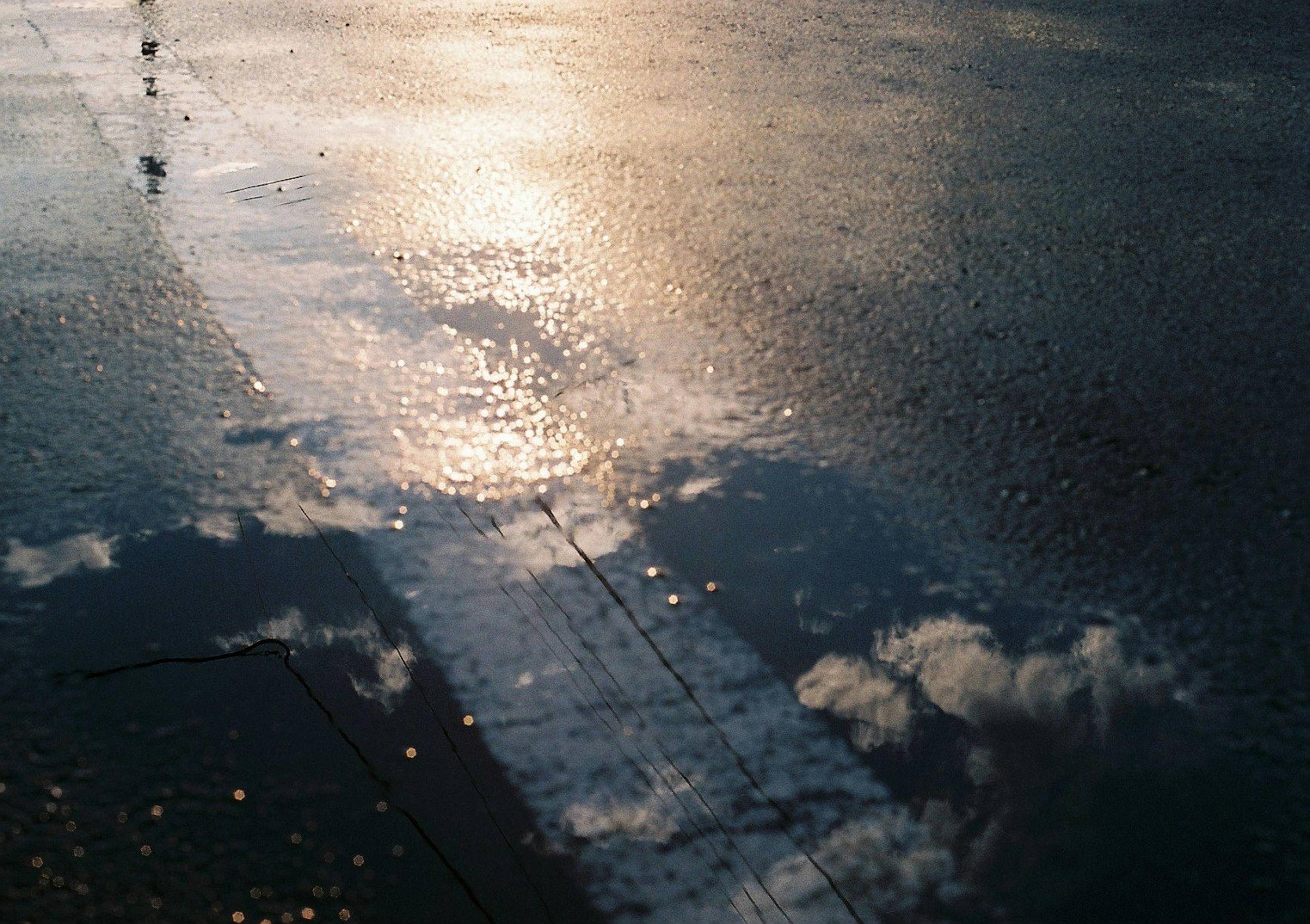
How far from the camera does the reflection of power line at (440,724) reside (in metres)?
1.68

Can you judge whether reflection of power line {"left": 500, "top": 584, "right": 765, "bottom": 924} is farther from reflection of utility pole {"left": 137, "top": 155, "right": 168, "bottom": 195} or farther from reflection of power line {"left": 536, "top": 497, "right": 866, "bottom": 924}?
reflection of utility pole {"left": 137, "top": 155, "right": 168, "bottom": 195}

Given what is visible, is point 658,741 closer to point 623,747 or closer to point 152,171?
point 623,747

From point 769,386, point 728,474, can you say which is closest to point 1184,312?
point 769,386

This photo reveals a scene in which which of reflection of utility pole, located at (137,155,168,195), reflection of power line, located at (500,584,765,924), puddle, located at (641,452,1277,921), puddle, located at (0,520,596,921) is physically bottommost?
puddle, located at (0,520,596,921)

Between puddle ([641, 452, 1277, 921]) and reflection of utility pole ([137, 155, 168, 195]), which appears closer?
puddle ([641, 452, 1277, 921])

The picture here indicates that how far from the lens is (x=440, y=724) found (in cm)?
196

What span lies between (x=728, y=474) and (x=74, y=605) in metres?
1.43

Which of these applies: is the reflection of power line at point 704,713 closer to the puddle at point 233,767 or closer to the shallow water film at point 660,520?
the shallow water film at point 660,520

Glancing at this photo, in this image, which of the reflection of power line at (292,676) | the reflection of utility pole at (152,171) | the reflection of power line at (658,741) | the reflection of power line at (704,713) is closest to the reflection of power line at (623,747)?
the reflection of power line at (658,741)

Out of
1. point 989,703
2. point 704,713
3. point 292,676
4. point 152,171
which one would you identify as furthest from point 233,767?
point 152,171

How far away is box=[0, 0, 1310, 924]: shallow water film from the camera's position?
1.73 meters

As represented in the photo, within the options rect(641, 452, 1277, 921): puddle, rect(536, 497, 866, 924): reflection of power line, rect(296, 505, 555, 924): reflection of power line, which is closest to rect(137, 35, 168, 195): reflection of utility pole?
rect(296, 505, 555, 924): reflection of power line

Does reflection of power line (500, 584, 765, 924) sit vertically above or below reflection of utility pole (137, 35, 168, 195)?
below

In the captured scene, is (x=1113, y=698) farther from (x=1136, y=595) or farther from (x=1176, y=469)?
(x=1176, y=469)
